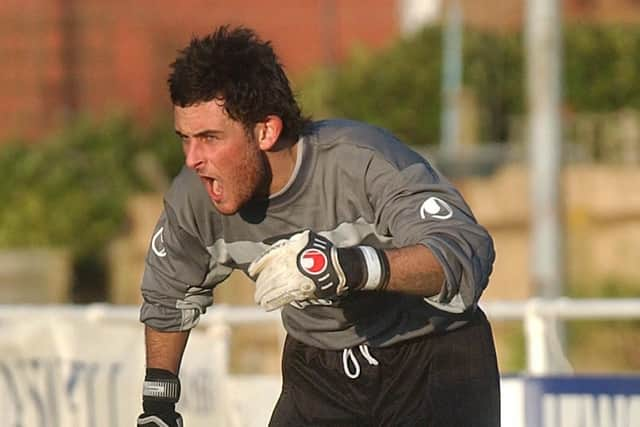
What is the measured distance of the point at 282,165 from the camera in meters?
5.77

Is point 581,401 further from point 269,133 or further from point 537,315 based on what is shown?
point 269,133

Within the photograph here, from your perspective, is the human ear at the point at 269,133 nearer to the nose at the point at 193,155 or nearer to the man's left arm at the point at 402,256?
the nose at the point at 193,155

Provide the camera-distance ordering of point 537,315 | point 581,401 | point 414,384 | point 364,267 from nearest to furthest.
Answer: point 364,267
point 414,384
point 581,401
point 537,315

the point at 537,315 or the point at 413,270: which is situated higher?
the point at 413,270

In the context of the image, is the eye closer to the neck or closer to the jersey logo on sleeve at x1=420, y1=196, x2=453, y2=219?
the neck

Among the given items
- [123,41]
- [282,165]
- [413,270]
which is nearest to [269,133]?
[282,165]

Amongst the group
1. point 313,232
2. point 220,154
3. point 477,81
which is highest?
point 220,154

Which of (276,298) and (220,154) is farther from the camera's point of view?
(220,154)

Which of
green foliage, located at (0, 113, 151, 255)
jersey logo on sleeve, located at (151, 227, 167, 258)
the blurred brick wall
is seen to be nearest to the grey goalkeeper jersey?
jersey logo on sleeve, located at (151, 227, 167, 258)

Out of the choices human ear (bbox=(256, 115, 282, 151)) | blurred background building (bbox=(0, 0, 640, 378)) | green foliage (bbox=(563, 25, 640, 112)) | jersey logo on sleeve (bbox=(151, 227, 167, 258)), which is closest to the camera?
human ear (bbox=(256, 115, 282, 151))

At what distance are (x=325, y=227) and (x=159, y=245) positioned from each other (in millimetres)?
561

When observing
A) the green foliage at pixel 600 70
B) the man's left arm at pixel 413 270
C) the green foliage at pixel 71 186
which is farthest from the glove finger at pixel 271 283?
the green foliage at pixel 600 70

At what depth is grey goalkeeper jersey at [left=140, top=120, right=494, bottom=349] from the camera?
5586mm

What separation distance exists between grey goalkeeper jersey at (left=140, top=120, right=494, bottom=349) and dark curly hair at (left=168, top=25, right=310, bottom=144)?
0.22m
